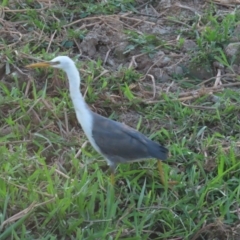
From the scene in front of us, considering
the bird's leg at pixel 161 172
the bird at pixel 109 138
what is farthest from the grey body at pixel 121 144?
the bird's leg at pixel 161 172

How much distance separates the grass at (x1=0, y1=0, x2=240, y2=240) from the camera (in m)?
3.54

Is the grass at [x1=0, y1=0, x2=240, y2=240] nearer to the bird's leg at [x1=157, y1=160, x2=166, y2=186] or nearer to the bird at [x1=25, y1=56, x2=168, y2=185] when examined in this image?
the bird's leg at [x1=157, y1=160, x2=166, y2=186]

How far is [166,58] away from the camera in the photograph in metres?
5.08

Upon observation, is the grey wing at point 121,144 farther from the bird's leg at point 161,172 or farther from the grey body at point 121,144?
the bird's leg at point 161,172

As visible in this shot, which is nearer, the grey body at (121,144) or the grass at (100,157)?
the grass at (100,157)

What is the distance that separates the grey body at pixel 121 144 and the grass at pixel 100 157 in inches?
5.8

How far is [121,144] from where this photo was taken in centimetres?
374

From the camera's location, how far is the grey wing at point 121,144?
3.71 meters

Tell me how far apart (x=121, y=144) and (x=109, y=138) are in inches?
2.8

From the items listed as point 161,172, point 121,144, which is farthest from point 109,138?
point 161,172

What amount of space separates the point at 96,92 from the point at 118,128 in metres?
0.89

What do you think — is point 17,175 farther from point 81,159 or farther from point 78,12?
point 78,12

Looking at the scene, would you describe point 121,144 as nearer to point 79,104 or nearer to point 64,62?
point 79,104

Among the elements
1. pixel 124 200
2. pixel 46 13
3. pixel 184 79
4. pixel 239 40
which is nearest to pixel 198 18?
pixel 239 40
